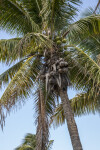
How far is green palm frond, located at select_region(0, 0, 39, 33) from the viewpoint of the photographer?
602 cm

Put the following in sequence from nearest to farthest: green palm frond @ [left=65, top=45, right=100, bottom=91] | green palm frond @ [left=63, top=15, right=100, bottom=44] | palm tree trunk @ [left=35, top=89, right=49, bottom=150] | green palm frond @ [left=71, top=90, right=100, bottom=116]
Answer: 1. palm tree trunk @ [left=35, top=89, right=49, bottom=150]
2. green palm frond @ [left=65, top=45, right=100, bottom=91]
3. green palm frond @ [left=63, top=15, right=100, bottom=44]
4. green palm frond @ [left=71, top=90, right=100, bottom=116]

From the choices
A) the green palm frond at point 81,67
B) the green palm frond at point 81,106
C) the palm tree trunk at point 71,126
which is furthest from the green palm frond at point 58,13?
the green palm frond at point 81,106

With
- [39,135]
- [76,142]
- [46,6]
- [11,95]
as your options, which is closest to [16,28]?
[46,6]

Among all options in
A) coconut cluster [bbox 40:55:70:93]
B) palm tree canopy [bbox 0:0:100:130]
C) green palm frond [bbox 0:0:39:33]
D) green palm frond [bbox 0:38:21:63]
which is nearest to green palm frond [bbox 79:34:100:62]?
palm tree canopy [bbox 0:0:100:130]

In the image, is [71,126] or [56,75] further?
[56,75]

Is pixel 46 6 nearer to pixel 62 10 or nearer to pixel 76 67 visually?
pixel 62 10

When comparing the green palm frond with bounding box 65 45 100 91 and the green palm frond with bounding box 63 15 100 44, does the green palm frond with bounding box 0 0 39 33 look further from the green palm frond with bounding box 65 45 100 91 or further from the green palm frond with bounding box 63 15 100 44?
the green palm frond with bounding box 65 45 100 91

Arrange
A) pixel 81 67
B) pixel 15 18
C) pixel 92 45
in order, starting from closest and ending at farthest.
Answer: pixel 81 67, pixel 15 18, pixel 92 45

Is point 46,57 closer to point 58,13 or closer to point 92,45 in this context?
point 58,13

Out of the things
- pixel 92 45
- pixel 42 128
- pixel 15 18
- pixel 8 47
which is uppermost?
pixel 15 18

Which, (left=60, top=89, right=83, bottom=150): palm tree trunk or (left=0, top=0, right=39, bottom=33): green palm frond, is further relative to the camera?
(left=0, top=0, right=39, bottom=33): green palm frond

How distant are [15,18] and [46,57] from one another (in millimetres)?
1740

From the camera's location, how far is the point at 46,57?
561 cm

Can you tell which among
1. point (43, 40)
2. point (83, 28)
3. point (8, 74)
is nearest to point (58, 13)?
point (83, 28)
